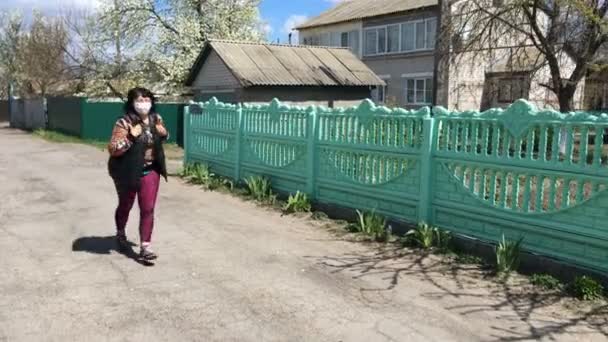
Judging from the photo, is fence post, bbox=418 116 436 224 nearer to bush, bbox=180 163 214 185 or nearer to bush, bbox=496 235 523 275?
bush, bbox=496 235 523 275

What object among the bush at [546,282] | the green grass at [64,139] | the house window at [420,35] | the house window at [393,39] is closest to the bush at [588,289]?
the bush at [546,282]

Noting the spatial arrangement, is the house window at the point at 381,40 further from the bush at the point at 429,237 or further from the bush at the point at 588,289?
the bush at the point at 588,289

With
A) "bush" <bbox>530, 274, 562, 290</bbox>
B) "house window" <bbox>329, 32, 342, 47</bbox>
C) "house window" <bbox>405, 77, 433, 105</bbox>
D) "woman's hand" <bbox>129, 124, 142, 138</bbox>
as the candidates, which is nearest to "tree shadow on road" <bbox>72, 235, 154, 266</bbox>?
"woman's hand" <bbox>129, 124, 142, 138</bbox>

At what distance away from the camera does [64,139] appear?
877 inches

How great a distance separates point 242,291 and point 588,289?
2773mm

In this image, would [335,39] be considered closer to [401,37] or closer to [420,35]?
[401,37]

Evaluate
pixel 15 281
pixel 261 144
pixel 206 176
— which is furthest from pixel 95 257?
pixel 206 176

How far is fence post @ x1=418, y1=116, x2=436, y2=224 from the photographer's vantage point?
645cm

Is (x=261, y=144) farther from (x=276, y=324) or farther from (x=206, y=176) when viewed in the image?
(x=276, y=324)

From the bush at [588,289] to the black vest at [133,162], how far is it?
152 inches

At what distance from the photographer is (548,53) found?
43.1 feet

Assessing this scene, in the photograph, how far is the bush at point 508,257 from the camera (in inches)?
215

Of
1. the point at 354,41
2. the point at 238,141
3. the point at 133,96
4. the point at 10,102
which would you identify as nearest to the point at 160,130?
the point at 133,96

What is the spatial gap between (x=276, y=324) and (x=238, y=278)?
1.13 m
